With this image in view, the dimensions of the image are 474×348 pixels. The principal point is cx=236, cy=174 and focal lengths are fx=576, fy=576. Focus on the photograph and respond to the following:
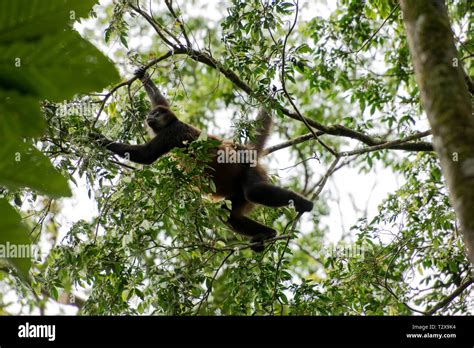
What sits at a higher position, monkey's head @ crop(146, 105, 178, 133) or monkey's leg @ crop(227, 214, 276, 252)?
monkey's head @ crop(146, 105, 178, 133)

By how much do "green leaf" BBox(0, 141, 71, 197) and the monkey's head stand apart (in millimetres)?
6994

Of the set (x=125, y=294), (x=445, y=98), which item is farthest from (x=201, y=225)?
(x=445, y=98)

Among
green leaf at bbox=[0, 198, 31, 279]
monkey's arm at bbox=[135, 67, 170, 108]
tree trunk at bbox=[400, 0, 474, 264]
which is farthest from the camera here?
monkey's arm at bbox=[135, 67, 170, 108]

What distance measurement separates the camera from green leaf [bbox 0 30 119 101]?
2.28 feet

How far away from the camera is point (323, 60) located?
891cm

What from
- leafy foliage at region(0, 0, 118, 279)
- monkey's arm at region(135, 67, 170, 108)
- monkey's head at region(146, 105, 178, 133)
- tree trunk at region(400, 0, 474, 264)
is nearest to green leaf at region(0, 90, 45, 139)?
leafy foliage at region(0, 0, 118, 279)

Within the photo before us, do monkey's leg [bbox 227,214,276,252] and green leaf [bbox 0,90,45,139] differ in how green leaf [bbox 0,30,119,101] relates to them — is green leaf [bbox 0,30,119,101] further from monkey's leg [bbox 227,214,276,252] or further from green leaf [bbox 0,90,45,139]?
monkey's leg [bbox 227,214,276,252]

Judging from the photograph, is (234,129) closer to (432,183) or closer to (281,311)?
(281,311)

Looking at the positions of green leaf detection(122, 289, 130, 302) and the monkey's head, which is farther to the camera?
the monkey's head

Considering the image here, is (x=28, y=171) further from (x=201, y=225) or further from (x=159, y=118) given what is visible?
(x=159, y=118)

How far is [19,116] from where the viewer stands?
714 mm

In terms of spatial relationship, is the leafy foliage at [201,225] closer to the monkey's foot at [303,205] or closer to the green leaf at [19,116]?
the monkey's foot at [303,205]

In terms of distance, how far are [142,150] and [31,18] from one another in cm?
661

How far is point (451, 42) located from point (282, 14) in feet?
13.5
